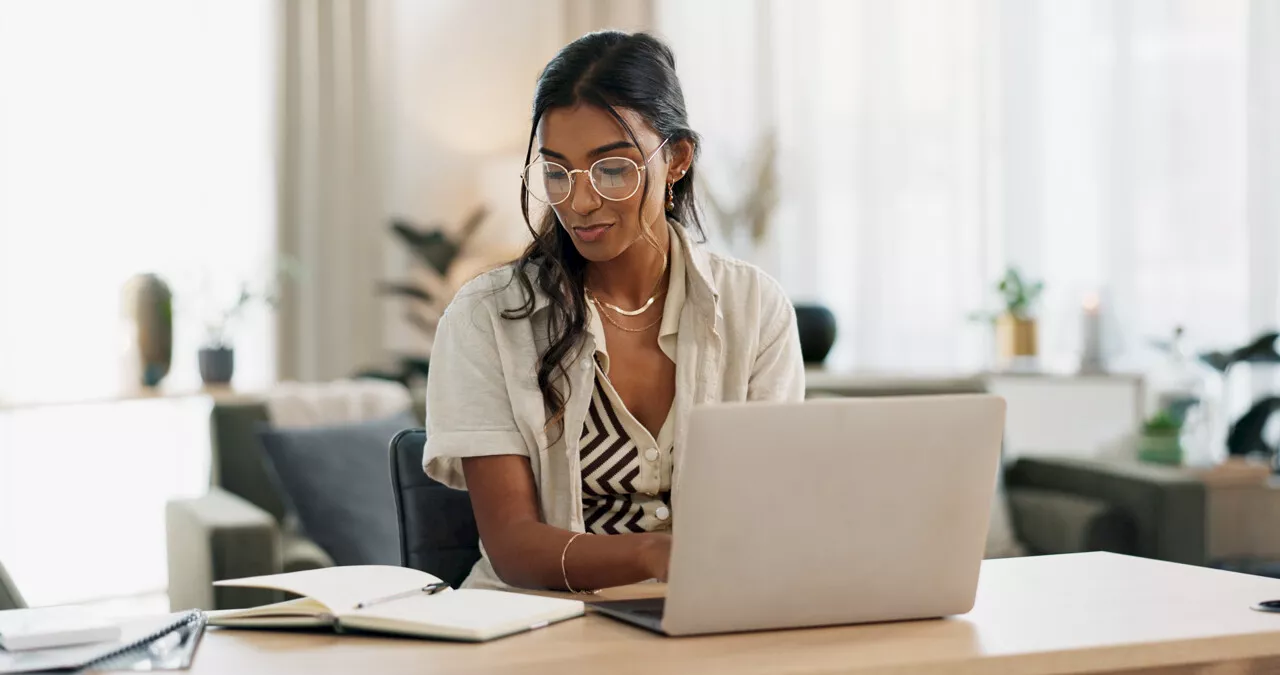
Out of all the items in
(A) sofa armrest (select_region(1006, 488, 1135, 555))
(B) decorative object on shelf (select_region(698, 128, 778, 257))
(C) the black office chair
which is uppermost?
(B) decorative object on shelf (select_region(698, 128, 778, 257))

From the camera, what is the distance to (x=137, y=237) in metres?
4.68

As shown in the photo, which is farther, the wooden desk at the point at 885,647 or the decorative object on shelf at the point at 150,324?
the decorative object on shelf at the point at 150,324

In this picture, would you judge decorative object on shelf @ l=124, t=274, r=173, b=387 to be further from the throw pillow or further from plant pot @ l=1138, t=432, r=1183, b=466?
plant pot @ l=1138, t=432, r=1183, b=466

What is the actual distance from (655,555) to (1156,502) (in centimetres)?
199

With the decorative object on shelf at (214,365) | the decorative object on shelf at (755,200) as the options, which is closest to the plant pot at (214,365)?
the decorative object on shelf at (214,365)

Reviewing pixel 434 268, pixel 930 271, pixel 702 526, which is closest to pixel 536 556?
pixel 702 526

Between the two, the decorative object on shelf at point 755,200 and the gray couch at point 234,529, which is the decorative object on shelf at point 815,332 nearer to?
the gray couch at point 234,529

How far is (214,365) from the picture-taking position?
4160mm

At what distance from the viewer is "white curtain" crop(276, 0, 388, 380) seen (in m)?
5.09

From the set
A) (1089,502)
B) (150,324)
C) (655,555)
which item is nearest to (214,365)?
(150,324)

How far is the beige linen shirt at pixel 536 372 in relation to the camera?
1611 millimetres

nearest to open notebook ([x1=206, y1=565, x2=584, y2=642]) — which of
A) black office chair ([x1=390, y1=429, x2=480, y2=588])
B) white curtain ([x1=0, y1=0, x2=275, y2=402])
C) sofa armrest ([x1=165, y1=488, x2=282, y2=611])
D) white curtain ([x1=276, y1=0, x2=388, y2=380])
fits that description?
black office chair ([x1=390, y1=429, x2=480, y2=588])

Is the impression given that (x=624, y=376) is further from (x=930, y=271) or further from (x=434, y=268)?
(x=434, y=268)

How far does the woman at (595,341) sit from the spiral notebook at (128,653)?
44 centimetres
